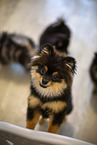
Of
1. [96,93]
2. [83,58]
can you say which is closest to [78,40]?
[83,58]

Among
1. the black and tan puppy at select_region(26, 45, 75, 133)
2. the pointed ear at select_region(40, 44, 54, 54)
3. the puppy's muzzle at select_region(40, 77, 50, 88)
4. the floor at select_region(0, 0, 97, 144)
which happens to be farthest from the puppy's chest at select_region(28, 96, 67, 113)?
the floor at select_region(0, 0, 97, 144)

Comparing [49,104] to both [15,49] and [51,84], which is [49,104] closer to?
[51,84]

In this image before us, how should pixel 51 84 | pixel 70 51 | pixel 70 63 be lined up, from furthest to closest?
pixel 70 51, pixel 51 84, pixel 70 63

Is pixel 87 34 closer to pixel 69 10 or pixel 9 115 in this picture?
pixel 69 10

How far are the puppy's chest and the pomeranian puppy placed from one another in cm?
110

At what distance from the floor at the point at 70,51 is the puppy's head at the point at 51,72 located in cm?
96

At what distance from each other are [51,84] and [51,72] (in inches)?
4.6

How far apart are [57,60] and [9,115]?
1.38 metres

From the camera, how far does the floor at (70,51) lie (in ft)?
7.22

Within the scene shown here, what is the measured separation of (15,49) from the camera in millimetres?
2465

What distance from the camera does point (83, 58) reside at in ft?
9.11

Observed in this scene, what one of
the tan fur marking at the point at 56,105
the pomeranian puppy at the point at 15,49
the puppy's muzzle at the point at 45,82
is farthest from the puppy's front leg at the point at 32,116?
the pomeranian puppy at the point at 15,49

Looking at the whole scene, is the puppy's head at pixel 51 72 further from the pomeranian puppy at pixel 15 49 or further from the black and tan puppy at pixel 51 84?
the pomeranian puppy at pixel 15 49

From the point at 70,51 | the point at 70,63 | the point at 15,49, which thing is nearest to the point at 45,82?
the point at 70,63
